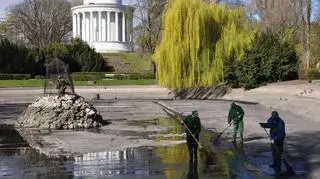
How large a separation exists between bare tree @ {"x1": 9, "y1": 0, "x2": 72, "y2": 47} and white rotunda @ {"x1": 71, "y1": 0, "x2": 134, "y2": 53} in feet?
28.8

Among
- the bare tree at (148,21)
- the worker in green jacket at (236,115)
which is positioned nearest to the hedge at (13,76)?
the bare tree at (148,21)

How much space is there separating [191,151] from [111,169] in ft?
7.49

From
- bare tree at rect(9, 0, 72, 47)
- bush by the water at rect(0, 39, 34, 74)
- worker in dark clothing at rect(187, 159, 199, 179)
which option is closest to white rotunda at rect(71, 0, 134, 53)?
bare tree at rect(9, 0, 72, 47)

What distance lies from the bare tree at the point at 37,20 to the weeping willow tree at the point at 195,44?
1790 inches

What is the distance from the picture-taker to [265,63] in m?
52.5

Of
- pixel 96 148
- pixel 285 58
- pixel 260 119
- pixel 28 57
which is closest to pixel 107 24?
pixel 28 57

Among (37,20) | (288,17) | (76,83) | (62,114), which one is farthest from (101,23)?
(62,114)

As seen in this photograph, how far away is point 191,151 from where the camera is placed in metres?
15.5

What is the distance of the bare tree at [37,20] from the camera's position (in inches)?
3610

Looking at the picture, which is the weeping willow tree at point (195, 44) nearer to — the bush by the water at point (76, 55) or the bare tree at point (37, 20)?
the bush by the water at point (76, 55)

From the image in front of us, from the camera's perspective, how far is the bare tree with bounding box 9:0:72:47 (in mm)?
91688

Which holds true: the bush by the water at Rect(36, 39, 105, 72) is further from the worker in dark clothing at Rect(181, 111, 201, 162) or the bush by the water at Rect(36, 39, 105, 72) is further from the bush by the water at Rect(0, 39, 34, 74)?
the worker in dark clothing at Rect(181, 111, 201, 162)

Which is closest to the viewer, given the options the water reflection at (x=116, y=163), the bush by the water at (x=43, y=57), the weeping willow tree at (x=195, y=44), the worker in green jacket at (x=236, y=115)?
the water reflection at (x=116, y=163)

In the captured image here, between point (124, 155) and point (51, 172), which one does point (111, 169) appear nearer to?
point (51, 172)
